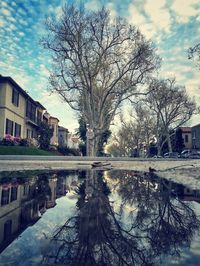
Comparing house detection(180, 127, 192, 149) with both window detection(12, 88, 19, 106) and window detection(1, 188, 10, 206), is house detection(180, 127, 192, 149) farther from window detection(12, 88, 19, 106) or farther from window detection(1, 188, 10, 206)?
window detection(1, 188, 10, 206)

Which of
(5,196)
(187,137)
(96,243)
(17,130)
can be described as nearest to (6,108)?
(17,130)

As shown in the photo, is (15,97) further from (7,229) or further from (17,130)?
(7,229)

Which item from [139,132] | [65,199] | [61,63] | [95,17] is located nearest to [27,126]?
[61,63]

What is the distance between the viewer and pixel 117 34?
25375 mm

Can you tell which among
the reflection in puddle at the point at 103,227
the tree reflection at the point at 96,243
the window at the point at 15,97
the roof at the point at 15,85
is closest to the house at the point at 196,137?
the roof at the point at 15,85

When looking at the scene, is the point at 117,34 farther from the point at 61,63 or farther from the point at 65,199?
the point at 65,199

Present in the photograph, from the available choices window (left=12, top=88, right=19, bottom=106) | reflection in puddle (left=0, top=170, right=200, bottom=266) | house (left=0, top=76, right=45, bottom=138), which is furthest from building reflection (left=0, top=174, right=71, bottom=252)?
window (left=12, top=88, right=19, bottom=106)

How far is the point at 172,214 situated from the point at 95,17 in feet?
81.2

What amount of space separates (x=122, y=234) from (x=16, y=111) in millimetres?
30398

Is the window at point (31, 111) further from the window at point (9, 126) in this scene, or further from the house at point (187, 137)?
the house at point (187, 137)

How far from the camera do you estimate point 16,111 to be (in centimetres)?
3077

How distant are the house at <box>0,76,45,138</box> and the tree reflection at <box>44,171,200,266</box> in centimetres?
2504

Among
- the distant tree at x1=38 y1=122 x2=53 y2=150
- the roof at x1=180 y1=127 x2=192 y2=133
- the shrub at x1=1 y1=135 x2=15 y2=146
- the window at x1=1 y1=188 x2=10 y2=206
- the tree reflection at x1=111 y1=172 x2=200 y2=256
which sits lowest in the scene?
the tree reflection at x1=111 y1=172 x2=200 y2=256

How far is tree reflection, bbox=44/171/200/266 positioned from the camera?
190cm
